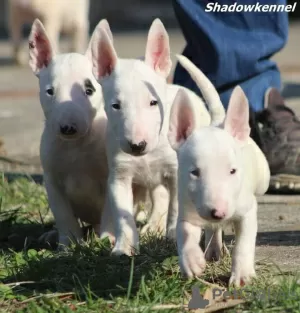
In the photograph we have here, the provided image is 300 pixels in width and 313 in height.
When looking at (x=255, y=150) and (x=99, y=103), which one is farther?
(x=99, y=103)

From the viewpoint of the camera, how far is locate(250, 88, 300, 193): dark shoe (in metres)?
4.89

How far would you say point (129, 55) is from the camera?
12039 millimetres

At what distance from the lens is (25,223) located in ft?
14.4

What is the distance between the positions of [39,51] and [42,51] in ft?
0.04

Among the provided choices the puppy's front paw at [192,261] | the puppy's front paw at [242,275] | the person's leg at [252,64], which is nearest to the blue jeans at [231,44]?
the person's leg at [252,64]

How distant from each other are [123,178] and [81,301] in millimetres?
774

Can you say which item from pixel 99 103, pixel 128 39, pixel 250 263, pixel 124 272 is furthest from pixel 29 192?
pixel 128 39

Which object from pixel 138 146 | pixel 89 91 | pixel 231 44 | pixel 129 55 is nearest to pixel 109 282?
pixel 138 146

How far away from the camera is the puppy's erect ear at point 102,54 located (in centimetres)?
366

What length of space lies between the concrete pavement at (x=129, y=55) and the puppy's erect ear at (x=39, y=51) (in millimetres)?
1029

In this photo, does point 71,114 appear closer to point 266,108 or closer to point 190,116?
point 190,116

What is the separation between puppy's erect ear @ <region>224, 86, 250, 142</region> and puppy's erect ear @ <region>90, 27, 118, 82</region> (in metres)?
0.72

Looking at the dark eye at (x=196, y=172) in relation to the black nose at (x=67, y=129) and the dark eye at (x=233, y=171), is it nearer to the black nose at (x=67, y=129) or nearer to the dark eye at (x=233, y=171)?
the dark eye at (x=233, y=171)

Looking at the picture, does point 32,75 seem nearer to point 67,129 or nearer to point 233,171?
point 67,129
